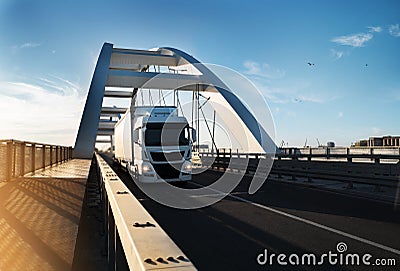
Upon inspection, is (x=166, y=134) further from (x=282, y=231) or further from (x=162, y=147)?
(x=282, y=231)

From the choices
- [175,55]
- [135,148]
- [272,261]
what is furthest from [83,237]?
[175,55]

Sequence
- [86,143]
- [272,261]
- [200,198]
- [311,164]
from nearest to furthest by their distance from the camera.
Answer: [272,261] < [200,198] < [311,164] < [86,143]

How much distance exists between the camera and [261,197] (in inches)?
513

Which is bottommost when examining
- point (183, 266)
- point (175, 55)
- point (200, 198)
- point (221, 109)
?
point (200, 198)

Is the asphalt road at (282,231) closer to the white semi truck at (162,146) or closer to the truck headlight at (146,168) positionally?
the truck headlight at (146,168)

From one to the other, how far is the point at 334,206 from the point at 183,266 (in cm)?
1006

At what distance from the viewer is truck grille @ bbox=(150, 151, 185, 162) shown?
17.9m

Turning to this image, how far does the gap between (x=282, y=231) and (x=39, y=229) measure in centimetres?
464

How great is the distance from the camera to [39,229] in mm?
4477

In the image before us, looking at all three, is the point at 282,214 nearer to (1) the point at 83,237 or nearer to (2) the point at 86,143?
(1) the point at 83,237

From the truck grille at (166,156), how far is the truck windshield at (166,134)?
48cm

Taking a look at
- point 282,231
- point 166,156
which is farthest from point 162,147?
point 282,231
